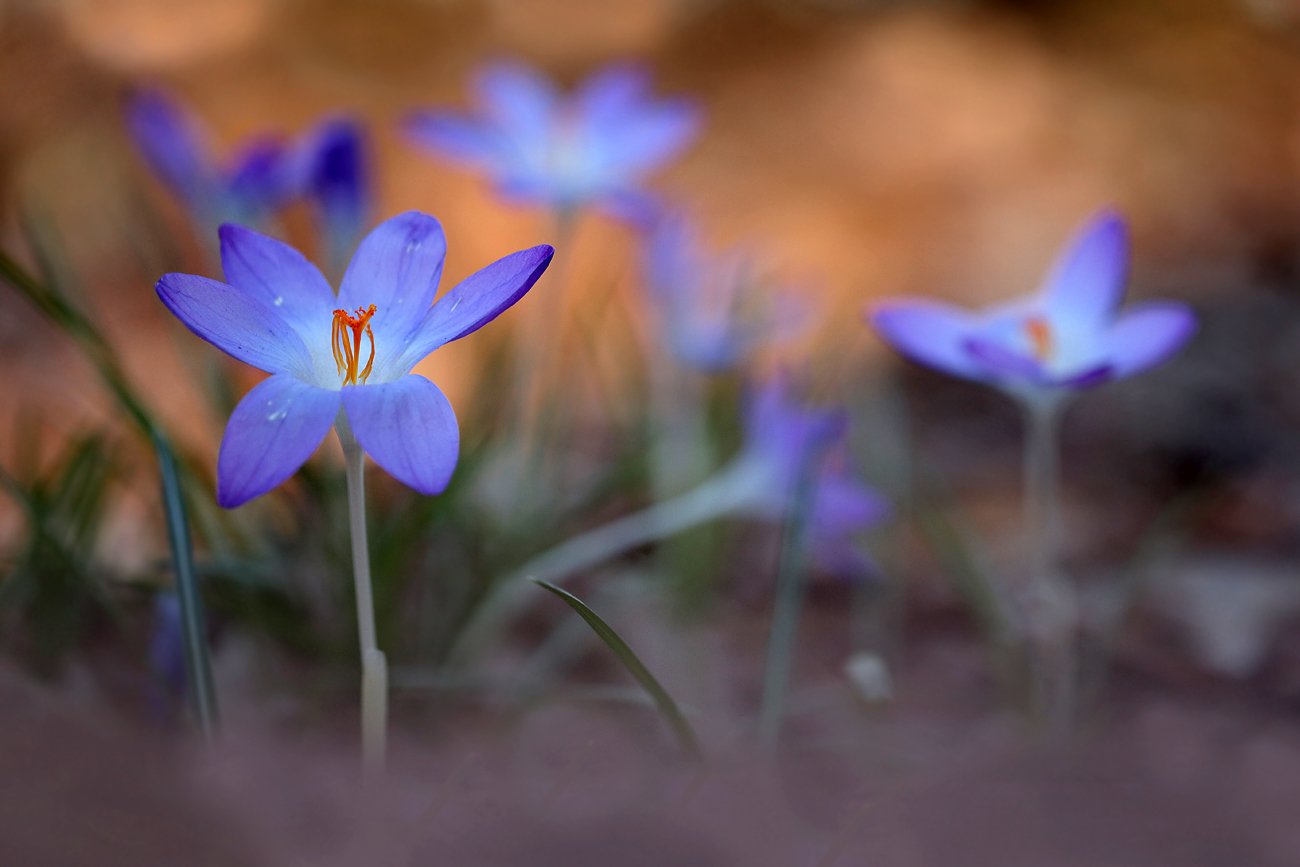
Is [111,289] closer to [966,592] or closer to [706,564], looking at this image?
[706,564]

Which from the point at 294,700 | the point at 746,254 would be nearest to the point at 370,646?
the point at 294,700

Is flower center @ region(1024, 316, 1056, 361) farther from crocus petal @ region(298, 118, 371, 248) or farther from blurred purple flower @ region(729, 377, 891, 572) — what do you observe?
crocus petal @ region(298, 118, 371, 248)

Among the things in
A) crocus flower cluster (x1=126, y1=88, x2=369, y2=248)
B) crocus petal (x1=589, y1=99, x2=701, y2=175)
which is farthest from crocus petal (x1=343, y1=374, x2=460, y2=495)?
crocus petal (x1=589, y1=99, x2=701, y2=175)

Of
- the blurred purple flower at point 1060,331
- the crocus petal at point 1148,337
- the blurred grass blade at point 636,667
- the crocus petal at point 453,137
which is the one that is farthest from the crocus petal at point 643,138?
the blurred grass blade at point 636,667

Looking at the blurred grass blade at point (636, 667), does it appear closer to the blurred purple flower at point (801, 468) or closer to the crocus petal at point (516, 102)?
the blurred purple flower at point (801, 468)

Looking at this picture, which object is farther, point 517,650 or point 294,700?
point 517,650

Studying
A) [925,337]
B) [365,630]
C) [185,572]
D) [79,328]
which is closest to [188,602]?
[185,572]

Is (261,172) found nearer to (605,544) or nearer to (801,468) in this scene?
(605,544)
